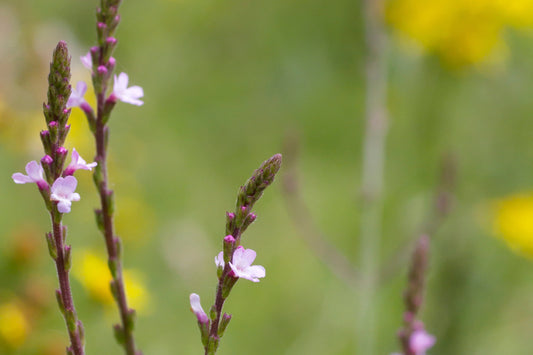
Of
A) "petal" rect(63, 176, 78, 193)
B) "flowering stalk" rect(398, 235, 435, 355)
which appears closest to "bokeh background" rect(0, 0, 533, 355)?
"flowering stalk" rect(398, 235, 435, 355)

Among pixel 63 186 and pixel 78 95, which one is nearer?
pixel 63 186

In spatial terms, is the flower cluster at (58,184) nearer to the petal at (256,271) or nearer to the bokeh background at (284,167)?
the petal at (256,271)

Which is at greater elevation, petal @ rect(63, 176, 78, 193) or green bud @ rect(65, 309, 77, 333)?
petal @ rect(63, 176, 78, 193)

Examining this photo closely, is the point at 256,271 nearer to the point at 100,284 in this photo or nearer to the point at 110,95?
the point at 110,95

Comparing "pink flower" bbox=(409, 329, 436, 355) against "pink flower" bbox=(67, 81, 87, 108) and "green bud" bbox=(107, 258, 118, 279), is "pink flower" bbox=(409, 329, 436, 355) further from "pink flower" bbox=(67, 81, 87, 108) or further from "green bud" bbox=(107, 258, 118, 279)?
"pink flower" bbox=(67, 81, 87, 108)

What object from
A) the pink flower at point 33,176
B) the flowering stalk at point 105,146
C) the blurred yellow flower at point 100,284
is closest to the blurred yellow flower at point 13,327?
the blurred yellow flower at point 100,284

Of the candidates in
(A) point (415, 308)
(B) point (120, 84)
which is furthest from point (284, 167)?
(B) point (120, 84)
